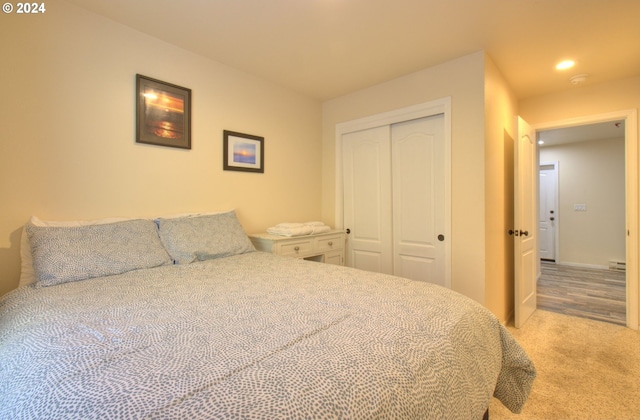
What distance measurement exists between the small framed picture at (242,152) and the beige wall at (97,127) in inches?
2.7

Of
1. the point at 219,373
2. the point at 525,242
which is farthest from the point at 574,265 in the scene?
the point at 219,373

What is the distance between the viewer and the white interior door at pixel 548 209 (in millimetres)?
5512

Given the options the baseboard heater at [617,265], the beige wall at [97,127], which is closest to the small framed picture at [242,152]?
the beige wall at [97,127]

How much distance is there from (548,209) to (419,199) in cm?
447

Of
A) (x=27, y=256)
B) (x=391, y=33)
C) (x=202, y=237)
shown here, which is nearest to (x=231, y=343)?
(x=202, y=237)

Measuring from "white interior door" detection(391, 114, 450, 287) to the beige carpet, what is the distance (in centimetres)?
88

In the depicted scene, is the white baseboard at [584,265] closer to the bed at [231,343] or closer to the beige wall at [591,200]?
the beige wall at [591,200]

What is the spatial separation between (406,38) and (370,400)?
2388mm

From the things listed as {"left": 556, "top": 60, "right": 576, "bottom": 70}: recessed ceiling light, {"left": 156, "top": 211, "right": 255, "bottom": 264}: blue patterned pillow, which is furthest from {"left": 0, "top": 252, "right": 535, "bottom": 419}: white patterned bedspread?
{"left": 556, "top": 60, "right": 576, "bottom": 70}: recessed ceiling light

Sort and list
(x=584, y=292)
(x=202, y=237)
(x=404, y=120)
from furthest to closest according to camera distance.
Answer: (x=584, y=292) < (x=404, y=120) < (x=202, y=237)

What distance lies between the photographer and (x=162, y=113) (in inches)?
86.7

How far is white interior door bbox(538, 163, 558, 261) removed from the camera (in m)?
5.51

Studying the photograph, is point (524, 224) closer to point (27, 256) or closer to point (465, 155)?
point (465, 155)

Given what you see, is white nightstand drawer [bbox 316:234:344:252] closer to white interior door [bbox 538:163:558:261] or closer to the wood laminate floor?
the wood laminate floor
